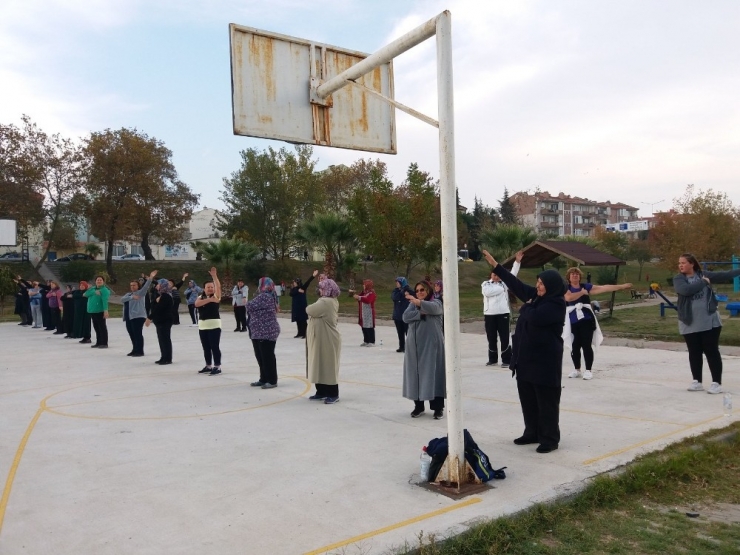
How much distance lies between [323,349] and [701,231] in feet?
129

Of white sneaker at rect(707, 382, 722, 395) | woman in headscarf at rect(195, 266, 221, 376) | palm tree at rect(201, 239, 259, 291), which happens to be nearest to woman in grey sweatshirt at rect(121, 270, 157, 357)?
woman in headscarf at rect(195, 266, 221, 376)

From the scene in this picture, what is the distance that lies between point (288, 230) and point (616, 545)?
4991cm

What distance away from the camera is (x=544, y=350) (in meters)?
5.88

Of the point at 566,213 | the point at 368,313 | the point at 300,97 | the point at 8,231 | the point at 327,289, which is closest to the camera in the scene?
the point at 300,97

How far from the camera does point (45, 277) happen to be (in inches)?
1853

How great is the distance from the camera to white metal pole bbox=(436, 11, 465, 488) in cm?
486

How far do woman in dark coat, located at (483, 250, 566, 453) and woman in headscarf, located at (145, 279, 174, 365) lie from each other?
26.9ft

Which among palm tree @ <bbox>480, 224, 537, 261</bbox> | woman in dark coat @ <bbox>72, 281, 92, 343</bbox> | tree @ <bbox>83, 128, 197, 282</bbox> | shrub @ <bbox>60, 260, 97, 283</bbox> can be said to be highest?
tree @ <bbox>83, 128, 197, 282</bbox>

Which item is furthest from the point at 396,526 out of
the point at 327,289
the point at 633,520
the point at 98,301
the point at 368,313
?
the point at 98,301

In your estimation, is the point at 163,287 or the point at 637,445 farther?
the point at 163,287

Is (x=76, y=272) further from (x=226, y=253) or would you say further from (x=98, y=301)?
(x=98, y=301)

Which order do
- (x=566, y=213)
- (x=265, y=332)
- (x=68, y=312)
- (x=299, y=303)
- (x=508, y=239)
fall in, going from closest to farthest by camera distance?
1. (x=265, y=332)
2. (x=299, y=303)
3. (x=68, y=312)
4. (x=508, y=239)
5. (x=566, y=213)

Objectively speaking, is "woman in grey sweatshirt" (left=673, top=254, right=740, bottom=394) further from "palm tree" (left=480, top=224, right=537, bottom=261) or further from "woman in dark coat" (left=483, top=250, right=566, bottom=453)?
"palm tree" (left=480, top=224, right=537, bottom=261)

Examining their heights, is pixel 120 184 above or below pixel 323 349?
above
